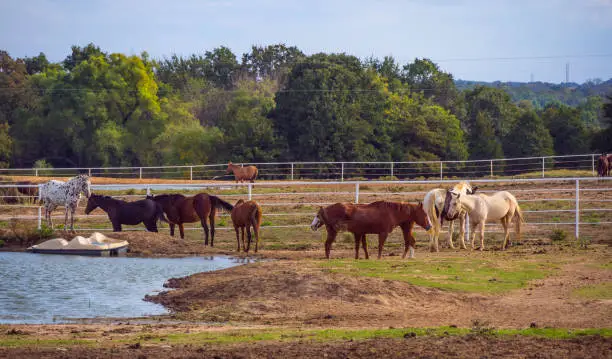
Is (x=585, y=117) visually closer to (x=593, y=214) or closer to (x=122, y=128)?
(x=122, y=128)

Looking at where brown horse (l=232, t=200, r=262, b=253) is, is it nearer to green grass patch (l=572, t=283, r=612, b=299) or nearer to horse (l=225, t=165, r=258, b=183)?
green grass patch (l=572, t=283, r=612, b=299)

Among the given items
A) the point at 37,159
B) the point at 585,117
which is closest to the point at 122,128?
the point at 37,159

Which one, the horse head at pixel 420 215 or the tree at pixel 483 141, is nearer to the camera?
the horse head at pixel 420 215

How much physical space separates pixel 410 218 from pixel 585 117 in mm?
76280

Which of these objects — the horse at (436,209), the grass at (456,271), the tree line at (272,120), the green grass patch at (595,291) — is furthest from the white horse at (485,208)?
the tree line at (272,120)

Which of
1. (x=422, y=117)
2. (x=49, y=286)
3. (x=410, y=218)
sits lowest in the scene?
(x=49, y=286)

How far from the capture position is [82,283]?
554 inches

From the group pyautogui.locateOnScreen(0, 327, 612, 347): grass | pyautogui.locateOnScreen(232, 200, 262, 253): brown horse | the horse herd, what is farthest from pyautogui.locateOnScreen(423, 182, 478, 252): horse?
pyautogui.locateOnScreen(0, 327, 612, 347): grass

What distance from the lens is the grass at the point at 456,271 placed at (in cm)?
1248

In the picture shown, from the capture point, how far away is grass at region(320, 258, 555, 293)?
12.5 m

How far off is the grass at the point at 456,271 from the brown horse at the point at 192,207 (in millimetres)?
5488

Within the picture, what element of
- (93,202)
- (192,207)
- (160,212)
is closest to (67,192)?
(93,202)

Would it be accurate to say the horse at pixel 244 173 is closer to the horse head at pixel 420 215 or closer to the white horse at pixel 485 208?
the white horse at pixel 485 208

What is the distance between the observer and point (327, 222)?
15734mm
